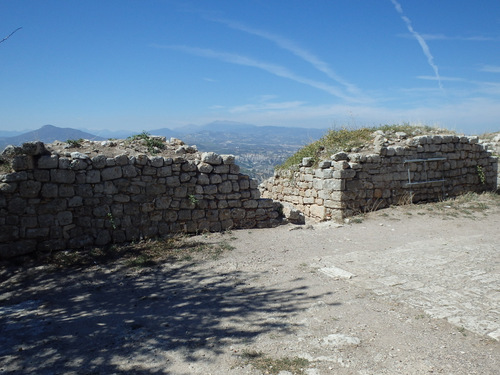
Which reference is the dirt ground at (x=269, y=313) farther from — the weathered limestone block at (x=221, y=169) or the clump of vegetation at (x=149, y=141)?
the clump of vegetation at (x=149, y=141)

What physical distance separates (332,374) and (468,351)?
63.0 inches

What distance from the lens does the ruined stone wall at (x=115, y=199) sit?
7316 millimetres

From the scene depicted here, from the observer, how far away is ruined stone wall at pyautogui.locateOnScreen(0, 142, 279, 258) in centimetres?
732

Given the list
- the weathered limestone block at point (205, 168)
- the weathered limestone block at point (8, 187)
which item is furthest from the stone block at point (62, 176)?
the weathered limestone block at point (205, 168)

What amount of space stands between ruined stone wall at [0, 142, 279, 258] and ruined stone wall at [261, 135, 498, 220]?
2459 millimetres

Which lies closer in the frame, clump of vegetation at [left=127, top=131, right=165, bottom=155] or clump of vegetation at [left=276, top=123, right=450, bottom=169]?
clump of vegetation at [left=127, top=131, right=165, bottom=155]

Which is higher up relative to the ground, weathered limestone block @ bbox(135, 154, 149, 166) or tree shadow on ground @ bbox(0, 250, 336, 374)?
weathered limestone block @ bbox(135, 154, 149, 166)

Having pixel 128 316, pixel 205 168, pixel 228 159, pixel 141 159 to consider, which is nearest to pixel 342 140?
pixel 228 159

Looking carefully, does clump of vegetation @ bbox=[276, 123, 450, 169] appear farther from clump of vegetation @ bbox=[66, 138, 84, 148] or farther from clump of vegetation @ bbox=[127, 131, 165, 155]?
clump of vegetation @ bbox=[66, 138, 84, 148]

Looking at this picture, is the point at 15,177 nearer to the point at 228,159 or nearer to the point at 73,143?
the point at 73,143

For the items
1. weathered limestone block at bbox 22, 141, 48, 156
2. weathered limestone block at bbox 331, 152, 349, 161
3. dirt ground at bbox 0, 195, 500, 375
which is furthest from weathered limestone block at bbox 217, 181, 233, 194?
weathered limestone block at bbox 22, 141, 48, 156

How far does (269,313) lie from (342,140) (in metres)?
9.18

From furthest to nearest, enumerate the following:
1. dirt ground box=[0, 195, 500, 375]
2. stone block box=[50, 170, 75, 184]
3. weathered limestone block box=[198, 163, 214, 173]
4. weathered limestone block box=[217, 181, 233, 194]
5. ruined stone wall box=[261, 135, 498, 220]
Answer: ruined stone wall box=[261, 135, 498, 220]
weathered limestone block box=[217, 181, 233, 194]
weathered limestone block box=[198, 163, 214, 173]
stone block box=[50, 170, 75, 184]
dirt ground box=[0, 195, 500, 375]

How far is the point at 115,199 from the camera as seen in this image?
811 cm
